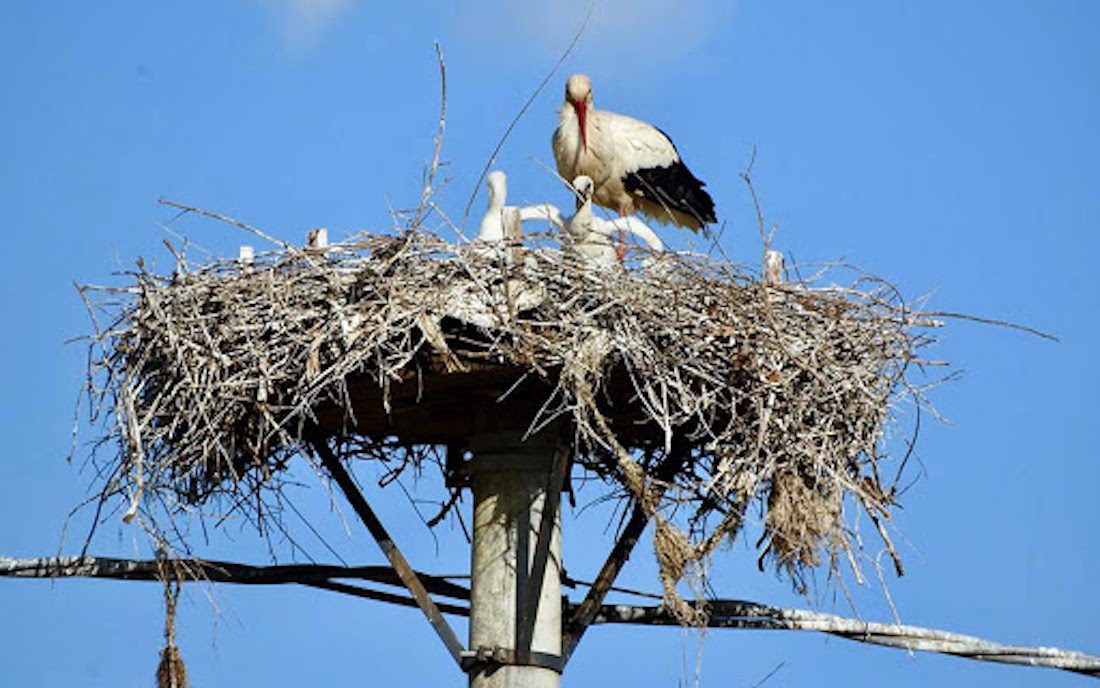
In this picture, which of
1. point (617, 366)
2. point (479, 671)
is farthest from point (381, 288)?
point (479, 671)

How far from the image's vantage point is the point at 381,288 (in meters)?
8.40

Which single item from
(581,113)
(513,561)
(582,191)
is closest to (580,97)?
(581,113)

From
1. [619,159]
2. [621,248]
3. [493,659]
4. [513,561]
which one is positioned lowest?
[493,659]

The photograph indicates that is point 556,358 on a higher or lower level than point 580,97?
lower

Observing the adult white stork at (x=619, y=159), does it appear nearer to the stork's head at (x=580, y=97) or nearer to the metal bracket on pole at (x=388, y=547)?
the stork's head at (x=580, y=97)

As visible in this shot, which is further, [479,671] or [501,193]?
[501,193]

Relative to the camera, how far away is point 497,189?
32.4ft

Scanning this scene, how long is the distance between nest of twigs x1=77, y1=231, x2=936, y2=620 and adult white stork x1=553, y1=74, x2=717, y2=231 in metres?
3.37

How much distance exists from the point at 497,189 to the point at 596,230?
45 cm

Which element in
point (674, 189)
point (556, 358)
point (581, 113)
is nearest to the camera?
point (556, 358)

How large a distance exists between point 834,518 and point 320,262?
2.01 meters

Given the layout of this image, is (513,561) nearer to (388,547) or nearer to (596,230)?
(388,547)

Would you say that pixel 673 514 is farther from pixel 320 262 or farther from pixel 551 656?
pixel 320 262

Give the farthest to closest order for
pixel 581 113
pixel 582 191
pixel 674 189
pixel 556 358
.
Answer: pixel 674 189 → pixel 581 113 → pixel 582 191 → pixel 556 358
